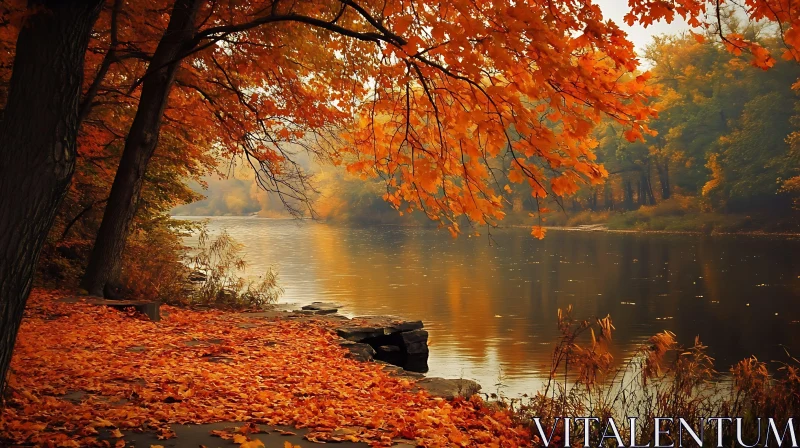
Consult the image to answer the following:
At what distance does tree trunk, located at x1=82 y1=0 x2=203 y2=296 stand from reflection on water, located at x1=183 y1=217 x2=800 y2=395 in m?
5.33

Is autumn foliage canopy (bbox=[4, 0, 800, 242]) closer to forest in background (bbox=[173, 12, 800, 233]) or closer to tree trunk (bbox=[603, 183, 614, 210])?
forest in background (bbox=[173, 12, 800, 233])

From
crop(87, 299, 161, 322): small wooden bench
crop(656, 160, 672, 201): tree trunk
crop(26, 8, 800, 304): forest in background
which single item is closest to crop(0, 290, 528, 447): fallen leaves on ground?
crop(87, 299, 161, 322): small wooden bench

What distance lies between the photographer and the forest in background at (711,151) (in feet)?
134

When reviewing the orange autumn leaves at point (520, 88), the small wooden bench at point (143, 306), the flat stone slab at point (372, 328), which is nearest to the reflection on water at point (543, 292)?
the flat stone slab at point (372, 328)

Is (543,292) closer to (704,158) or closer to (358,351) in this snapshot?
(358,351)

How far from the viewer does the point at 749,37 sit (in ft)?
135

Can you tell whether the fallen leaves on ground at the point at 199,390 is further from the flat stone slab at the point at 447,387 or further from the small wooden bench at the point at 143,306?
the small wooden bench at the point at 143,306

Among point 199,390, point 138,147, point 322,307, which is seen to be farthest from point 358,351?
point 322,307

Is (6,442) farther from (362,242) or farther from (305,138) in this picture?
(362,242)

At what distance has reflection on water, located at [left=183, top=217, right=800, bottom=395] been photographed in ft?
42.5

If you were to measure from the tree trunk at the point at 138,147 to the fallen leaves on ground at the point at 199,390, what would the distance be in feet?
5.39

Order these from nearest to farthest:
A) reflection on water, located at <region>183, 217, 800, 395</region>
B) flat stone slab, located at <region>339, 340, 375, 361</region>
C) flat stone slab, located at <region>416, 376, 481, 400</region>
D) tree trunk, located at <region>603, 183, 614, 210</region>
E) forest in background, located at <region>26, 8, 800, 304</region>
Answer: flat stone slab, located at <region>416, 376, 481, 400</region> < flat stone slab, located at <region>339, 340, 375, 361</region> < reflection on water, located at <region>183, 217, 800, 395</region> < forest in background, located at <region>26, 8, 800, 304</region> < tree trunk, located at <region>603, 183, 614, 210</region>

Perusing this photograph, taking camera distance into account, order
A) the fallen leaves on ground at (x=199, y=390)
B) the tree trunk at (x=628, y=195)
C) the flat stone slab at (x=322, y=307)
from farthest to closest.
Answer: the tree trunk at (x=628, y=195)
the flat stone slab at (x=322, y=307)
the fallen leaves on ground at (x=199, y=390)

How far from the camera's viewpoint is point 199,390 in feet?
18.7
